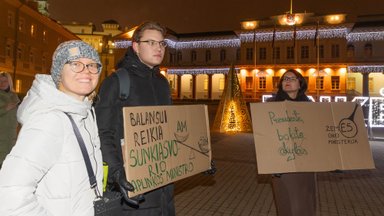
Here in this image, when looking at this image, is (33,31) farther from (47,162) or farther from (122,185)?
(47,162)

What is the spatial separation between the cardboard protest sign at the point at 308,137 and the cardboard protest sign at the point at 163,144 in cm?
83

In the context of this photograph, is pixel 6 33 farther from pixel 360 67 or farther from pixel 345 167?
pixel 360 67

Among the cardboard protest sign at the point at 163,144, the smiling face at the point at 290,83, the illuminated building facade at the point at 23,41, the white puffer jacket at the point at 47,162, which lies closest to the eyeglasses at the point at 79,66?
the white puffer jacket at the point at 47,162

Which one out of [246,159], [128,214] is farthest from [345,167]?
[246,159]

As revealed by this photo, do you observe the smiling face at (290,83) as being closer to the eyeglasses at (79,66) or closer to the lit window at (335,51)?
the eyeglasses at (79,66)

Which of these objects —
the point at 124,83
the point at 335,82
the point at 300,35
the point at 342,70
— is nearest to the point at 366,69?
the point at 342,70

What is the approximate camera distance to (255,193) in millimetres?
7945

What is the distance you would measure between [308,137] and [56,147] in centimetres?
329

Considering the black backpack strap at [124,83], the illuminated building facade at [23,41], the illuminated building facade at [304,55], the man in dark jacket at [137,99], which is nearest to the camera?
the man in dark jacket at [137,99]

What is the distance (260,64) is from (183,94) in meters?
16.0

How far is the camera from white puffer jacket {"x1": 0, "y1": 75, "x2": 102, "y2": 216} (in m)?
1.75

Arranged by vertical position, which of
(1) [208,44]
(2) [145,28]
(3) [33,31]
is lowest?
(2) [145,28]

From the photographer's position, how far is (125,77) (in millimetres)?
3143

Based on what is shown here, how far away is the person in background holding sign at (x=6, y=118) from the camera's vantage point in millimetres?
6340
